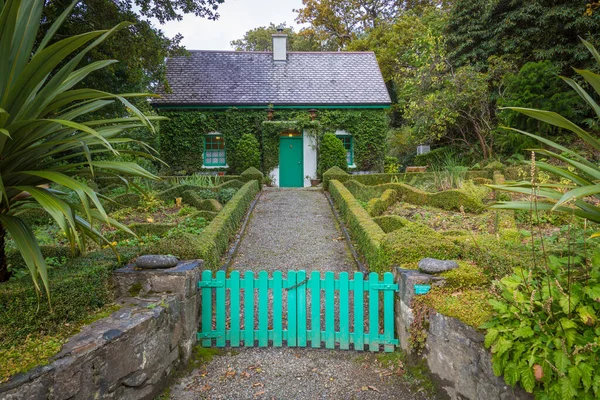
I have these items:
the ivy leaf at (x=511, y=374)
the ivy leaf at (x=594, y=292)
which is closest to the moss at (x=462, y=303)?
the ivy leaf at (x=511, y=374)

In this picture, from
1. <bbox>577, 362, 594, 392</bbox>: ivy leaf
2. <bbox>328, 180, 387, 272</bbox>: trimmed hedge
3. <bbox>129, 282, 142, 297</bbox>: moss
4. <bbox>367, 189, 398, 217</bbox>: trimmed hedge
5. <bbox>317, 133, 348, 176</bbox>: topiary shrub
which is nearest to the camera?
<bbox>577, 362, 594, 392</bbox>: ivy leaf

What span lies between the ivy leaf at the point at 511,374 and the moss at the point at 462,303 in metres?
0.40

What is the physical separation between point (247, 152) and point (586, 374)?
14.7m

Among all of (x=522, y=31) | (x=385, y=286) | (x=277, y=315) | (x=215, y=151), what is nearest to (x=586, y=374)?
(x=385, y=286)

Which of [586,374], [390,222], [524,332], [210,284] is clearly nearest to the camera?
[586,374]

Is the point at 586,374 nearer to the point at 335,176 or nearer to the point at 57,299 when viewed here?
the point at 57,299

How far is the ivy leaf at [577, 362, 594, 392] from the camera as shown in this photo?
76.3 inches

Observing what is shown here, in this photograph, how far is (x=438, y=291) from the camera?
327 centimetres

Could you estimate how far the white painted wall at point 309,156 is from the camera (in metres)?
16.5

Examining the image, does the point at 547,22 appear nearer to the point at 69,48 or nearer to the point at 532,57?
the point at 532,57

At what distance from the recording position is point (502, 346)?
88.7 inches

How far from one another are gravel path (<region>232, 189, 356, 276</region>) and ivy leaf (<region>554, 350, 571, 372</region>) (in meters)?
3.73

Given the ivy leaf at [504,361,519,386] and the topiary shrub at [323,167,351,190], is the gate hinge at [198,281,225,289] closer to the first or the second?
the ivy leaf at [504,361,519,386]

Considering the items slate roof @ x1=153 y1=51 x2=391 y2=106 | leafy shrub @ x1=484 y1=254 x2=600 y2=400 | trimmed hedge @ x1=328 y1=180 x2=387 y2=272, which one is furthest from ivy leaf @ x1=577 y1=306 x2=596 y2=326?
slate roof @ x1=153 y1=51 x2=391 y2=106
